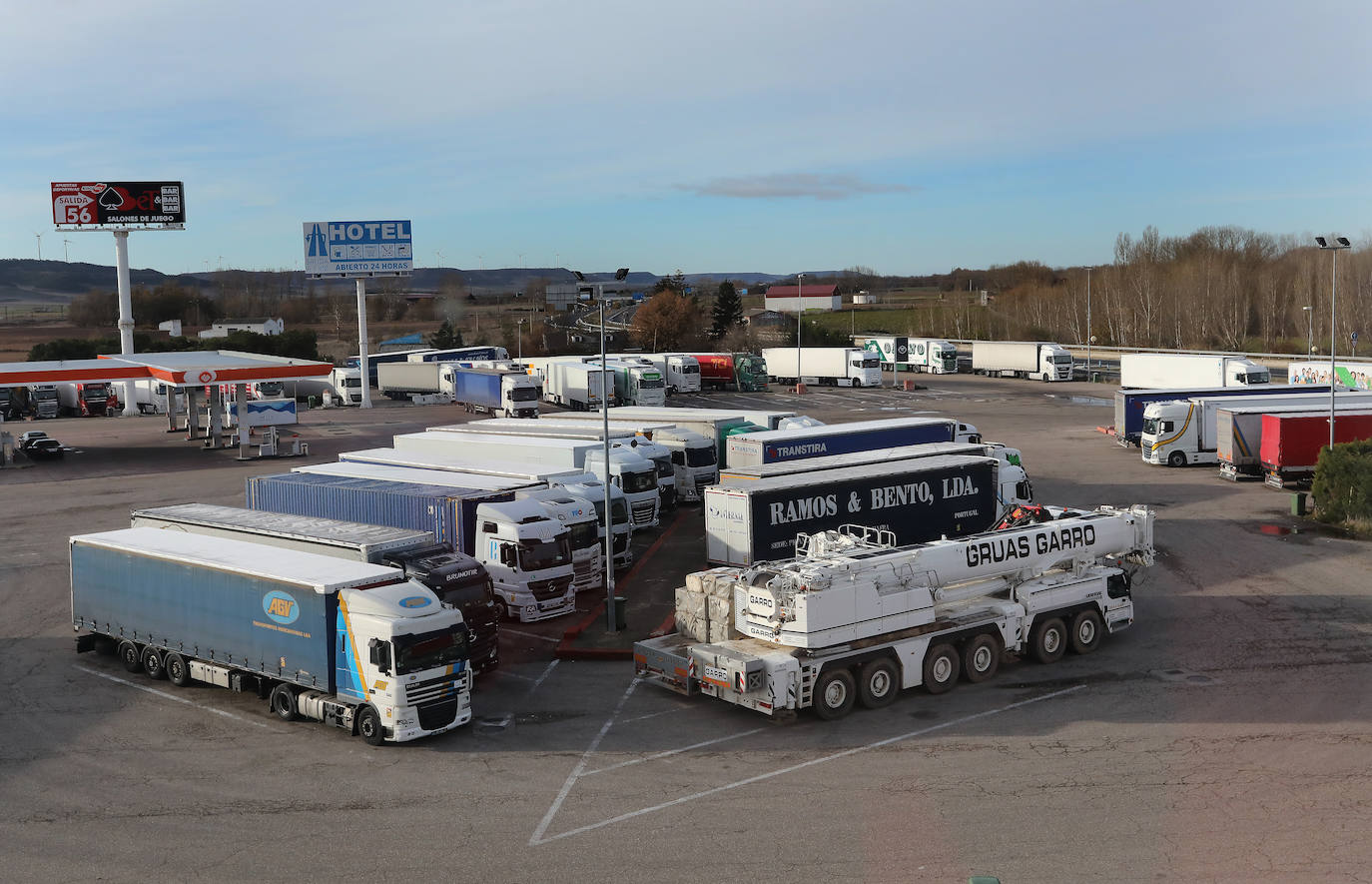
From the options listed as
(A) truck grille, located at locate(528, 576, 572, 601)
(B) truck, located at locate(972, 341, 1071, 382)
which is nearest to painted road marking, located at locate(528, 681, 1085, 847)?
(A) truck grille, located at locate(528, 576, 572, 601)

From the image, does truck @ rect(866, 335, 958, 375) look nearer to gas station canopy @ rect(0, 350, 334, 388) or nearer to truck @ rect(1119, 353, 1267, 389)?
truck @ rect(1119, 353, 1267, 389)

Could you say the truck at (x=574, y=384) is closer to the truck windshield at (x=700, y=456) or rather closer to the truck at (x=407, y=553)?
the truck windshield at (x=700, y=456)

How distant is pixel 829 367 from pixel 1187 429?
45.3m

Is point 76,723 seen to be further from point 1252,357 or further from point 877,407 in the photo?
point 1252,357

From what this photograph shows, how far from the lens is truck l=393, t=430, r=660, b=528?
112 feet

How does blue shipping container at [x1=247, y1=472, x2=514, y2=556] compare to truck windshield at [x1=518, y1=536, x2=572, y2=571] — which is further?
blue shipping container at [x1=247, y1=472, x2=514, y2=556]

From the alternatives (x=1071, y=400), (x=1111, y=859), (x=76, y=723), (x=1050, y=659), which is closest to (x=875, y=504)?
(x=1050, y=659)

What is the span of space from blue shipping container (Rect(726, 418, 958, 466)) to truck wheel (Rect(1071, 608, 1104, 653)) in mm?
13128

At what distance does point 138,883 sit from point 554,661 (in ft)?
33.6

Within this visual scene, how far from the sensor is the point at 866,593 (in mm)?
19156

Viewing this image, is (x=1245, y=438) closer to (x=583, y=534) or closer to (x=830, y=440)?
(x=830, y=440)

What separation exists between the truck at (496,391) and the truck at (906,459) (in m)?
35.9

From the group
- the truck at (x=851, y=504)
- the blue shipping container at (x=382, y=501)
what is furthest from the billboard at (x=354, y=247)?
the truck at (x=851, y=504)

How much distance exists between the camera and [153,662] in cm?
2180
